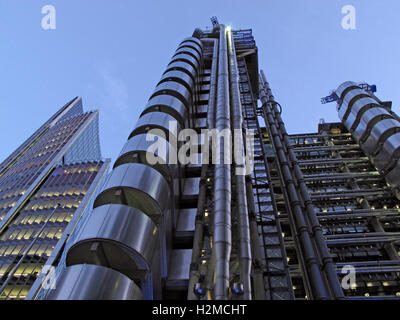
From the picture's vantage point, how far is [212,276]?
7.32 metres

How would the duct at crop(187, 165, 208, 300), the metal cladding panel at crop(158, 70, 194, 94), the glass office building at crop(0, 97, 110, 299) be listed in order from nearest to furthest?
the duct at crop(187, 165, 208, 300), the metal cladding panel at crop(158, 70, 194, 94), the glass office building at crop(0, 97, 110, 299)

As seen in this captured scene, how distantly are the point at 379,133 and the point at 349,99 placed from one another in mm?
7135

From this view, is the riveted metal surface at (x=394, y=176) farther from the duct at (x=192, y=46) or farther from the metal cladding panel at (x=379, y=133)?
the duct at (x=192, y=46)

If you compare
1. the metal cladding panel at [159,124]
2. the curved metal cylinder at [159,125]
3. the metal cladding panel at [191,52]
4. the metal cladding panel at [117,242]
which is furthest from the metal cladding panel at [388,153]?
the metal cladding panel at [117,242]

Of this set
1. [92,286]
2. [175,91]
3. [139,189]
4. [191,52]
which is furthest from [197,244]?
[191,52]

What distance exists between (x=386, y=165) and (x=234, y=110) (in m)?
13.4

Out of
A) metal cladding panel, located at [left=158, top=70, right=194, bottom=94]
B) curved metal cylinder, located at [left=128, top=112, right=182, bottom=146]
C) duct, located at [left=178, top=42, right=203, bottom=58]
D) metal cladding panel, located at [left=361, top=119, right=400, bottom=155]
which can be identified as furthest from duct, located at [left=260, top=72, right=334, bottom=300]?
duct, located at [left=178, top=42, right=203, bottom=58]

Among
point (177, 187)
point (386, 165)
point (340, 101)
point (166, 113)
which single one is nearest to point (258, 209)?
point (177, 187)

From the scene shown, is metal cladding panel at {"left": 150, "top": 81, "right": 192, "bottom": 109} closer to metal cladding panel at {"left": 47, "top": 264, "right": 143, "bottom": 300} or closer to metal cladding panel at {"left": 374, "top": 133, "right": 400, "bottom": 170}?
metal cladding panel at {"left": 47, "top": 264, "right": 143, "bottom": 300}

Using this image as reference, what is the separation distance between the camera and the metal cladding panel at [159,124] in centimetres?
1273

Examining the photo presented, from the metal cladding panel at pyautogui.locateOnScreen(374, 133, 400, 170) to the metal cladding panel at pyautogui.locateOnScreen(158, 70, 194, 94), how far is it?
14512mm

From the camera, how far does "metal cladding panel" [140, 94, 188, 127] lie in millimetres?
14625

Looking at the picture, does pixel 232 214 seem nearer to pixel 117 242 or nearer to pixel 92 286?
pixel 117 242

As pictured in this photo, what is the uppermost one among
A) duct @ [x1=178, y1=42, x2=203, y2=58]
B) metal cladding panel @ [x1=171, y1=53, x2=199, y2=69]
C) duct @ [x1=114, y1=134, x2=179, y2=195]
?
duct @ [x1=178, y1=42, x2=203, y2=58]
